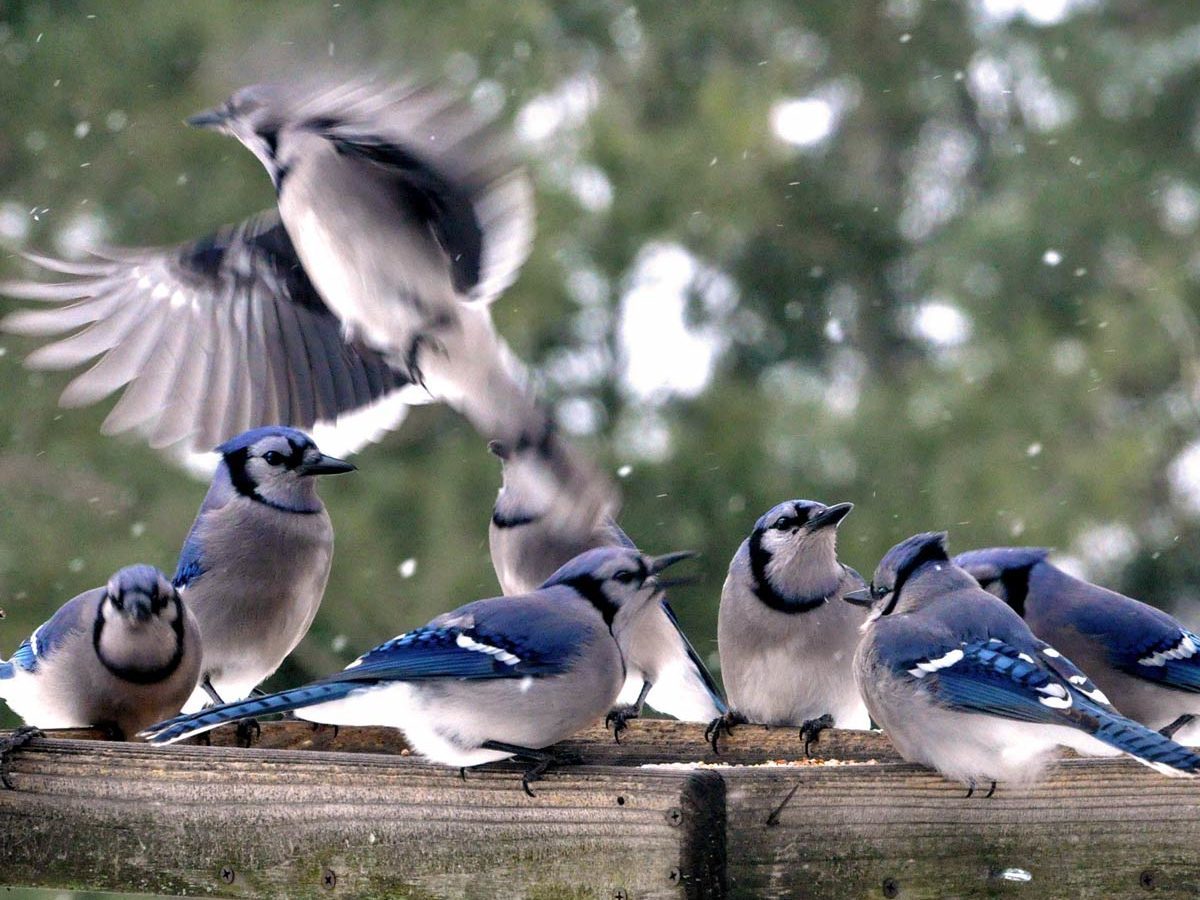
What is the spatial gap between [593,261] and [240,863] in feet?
14.0

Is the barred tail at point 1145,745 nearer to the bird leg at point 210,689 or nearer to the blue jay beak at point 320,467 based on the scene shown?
the blue jay beak at point 320,467

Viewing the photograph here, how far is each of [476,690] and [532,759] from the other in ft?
0.41

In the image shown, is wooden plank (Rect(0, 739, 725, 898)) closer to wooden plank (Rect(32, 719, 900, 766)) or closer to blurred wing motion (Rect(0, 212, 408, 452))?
wooden plank (Rect(32, 719, 900, 766))

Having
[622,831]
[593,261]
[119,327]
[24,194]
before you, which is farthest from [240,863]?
[24,194]

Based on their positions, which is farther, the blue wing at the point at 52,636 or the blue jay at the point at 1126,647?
the blue wing at the point at 52,636

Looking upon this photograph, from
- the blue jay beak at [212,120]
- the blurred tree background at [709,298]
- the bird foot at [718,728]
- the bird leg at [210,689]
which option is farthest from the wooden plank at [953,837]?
the blurred tree background at [709,298]

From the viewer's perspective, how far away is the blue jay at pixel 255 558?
116 inches

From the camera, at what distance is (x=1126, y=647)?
8.23 feet

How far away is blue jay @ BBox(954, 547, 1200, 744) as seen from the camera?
2.49 m

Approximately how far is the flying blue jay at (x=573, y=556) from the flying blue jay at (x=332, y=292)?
0.15 ft

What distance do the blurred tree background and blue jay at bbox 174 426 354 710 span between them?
8.68 ft

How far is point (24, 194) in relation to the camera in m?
6.73

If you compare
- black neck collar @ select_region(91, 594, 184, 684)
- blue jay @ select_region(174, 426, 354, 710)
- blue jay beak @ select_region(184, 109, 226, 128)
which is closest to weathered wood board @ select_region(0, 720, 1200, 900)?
black neck collar @ select_region(91, 594, 184, 684)

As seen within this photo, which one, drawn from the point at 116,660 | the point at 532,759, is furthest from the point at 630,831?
the point at 116,660
